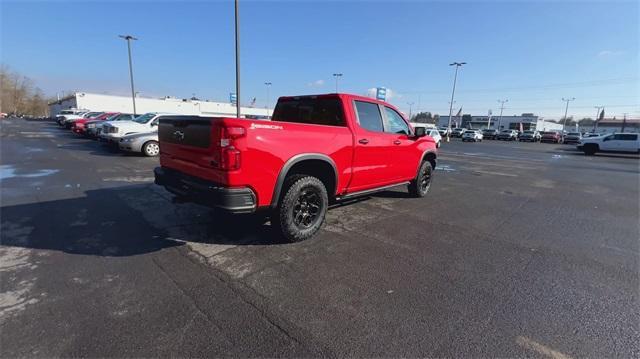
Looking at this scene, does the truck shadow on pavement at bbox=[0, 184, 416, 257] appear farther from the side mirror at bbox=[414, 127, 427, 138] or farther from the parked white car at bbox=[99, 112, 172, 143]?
the parked white car at bbox=[99, 112, 172, 143]

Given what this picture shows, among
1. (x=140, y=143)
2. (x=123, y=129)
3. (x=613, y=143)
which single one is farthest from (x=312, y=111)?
(x=613, y=143)

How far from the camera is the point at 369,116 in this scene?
5.22 metres

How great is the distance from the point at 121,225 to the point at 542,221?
7.17 meters

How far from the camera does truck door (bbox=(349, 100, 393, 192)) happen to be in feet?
16.0

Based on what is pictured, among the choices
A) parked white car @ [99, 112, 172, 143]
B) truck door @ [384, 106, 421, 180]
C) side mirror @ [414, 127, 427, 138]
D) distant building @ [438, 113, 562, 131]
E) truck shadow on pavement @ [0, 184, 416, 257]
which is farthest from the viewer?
distant building @ [438, 113, 562, 131]

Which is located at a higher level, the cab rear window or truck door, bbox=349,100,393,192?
the cab rear window

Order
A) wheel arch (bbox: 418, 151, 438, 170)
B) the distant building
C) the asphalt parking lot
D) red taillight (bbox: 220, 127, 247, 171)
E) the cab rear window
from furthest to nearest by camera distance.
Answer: the distant building → wheel arch (bbox: 418, 151, 438, 170) → the cab rear window → red taillight (bbox: 220, 127, 247, 171) → the asphalt parking lot

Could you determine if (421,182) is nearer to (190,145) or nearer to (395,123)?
(395,123)

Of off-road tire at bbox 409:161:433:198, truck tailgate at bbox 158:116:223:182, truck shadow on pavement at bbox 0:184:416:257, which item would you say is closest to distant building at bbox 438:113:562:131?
off-road tire at bbox 409:161:433:198

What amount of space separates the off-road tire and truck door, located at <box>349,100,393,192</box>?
156 cm

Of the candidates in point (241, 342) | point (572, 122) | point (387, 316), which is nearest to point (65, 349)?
point (241, 342)

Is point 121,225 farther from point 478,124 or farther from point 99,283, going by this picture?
point 478,124

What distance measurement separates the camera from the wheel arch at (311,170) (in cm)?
376

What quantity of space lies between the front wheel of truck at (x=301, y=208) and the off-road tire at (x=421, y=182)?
329cm
